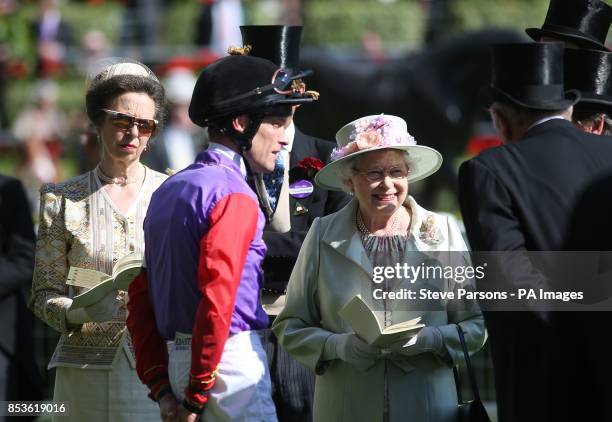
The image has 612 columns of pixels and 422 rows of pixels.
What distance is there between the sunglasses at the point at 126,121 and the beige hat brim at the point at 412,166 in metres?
0.71

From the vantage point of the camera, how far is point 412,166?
5.36 metres

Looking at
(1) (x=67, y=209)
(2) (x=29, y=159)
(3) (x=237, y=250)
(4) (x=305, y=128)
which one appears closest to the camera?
(3) (x=237, y=250)

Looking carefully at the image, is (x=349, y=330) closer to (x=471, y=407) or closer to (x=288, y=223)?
(x=471, y=407)

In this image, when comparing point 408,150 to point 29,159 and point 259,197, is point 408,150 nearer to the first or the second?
point 259,197

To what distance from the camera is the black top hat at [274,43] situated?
5.98 metres

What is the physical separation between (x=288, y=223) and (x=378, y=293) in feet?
2.79

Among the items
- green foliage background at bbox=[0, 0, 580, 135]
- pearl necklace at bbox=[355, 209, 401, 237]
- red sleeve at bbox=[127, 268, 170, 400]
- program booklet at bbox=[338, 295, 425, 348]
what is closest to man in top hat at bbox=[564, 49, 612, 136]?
pearl necklace at bbox=[355, 209, 401, 237]

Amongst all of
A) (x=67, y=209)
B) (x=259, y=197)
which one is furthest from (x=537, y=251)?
(x=67, y=209)

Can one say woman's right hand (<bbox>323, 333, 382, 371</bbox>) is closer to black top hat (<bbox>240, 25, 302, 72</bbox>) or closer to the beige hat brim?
the beige hat brim

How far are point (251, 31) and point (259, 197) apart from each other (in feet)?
3.92

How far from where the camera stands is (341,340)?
4941 millimetres

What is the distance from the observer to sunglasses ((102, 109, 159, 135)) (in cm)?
544

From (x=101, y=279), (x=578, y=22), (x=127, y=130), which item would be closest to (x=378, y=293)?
(x=101, y=279)

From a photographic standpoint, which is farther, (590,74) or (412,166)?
(590,74)
